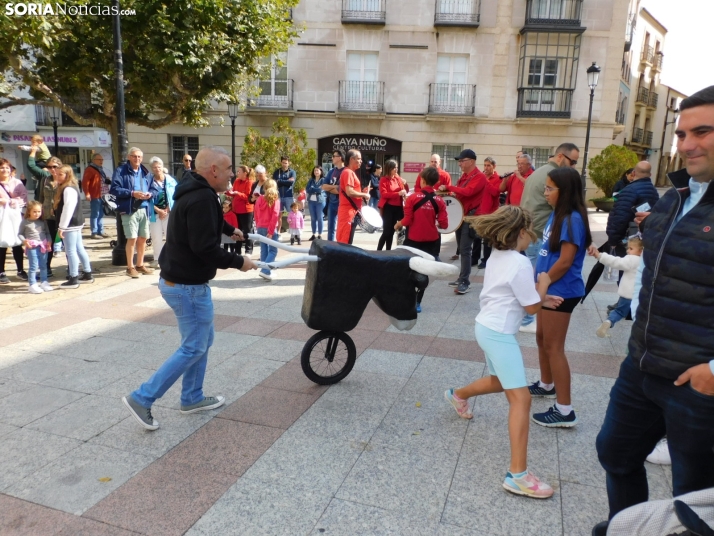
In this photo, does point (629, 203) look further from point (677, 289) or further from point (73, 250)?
point (73, 250)

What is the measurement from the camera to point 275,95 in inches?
831

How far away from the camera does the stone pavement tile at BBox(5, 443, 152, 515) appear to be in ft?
8.85

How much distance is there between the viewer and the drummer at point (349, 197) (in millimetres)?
7234

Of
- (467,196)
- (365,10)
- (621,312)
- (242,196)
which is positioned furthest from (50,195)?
(365,10)

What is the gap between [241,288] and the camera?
768cm

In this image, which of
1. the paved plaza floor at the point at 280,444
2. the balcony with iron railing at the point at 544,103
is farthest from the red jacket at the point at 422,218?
the balcony with iron railing at the point at 544,103

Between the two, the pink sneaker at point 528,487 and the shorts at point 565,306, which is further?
the shorts at point 565,306


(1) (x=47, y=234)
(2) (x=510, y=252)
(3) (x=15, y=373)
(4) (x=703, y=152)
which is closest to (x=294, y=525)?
(2) (x=510, y=252)

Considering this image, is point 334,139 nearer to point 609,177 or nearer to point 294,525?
point 609,177

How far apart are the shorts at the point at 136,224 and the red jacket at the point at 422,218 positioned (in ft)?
14.7

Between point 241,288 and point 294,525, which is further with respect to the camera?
point 241,288

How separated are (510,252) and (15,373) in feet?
13.6

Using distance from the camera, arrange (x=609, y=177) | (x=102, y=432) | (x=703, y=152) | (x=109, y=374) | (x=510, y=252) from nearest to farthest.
Result: (x=703, y=152), (x=510, y=252), (x=102, y=432), (x=109, y=374), (x=609, y=177)

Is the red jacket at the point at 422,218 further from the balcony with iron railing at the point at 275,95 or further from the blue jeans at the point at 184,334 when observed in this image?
the balcony with iron railing at the point at 275,95
